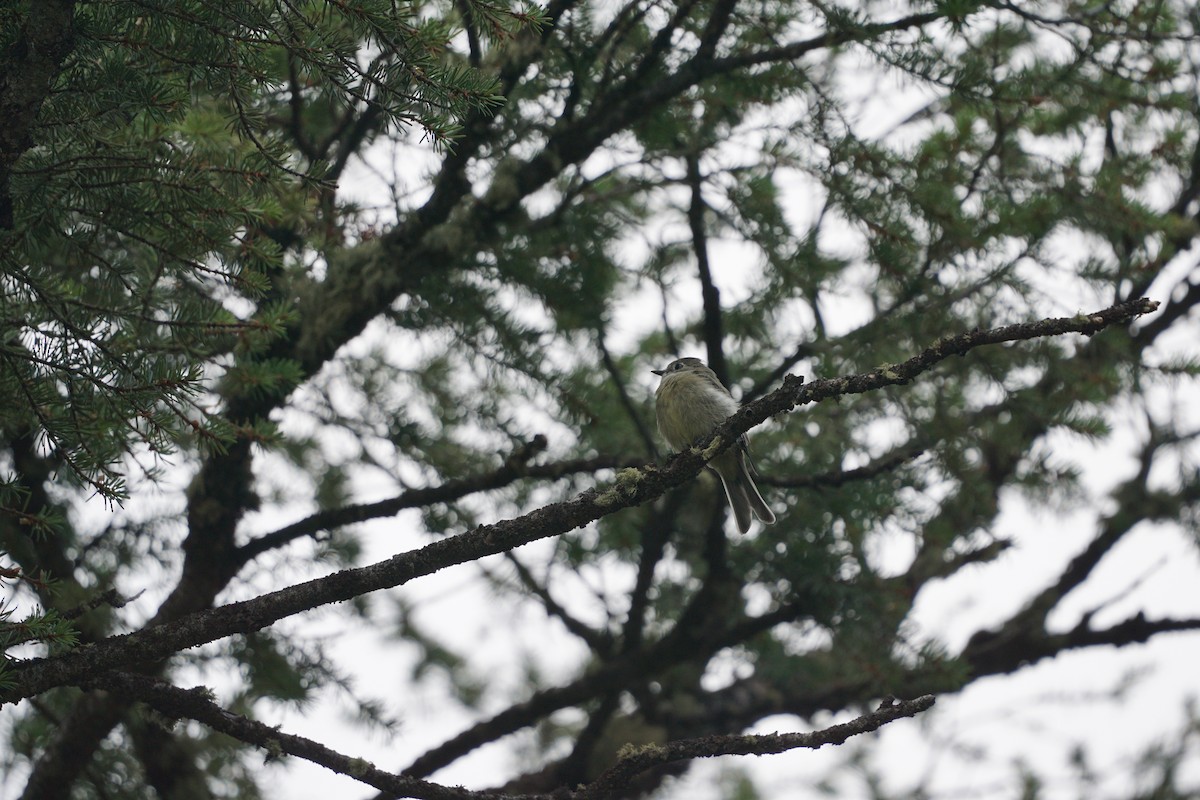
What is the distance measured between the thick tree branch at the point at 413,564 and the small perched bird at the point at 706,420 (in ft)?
6.32

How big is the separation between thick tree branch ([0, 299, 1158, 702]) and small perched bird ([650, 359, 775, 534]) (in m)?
1.93

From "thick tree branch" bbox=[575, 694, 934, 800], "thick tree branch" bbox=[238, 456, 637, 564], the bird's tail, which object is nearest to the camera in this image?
"thick tree branch" bbox=[575, 694, 934, 800]

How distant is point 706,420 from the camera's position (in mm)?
4855

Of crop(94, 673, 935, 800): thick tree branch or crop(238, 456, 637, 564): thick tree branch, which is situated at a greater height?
crop(238, 456, 637, 564): thick tree branch

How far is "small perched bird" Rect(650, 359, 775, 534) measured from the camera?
4719 millimetres

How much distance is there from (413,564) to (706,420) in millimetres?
2390

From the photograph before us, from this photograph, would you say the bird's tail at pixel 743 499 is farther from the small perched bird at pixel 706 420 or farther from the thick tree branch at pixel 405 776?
the thick tree branch at pixel 405 776

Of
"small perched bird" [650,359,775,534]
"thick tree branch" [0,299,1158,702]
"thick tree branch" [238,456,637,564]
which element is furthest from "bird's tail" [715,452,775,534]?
"thick tree branch" [0,299,1158,702]

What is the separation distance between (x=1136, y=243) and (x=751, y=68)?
1.93 m

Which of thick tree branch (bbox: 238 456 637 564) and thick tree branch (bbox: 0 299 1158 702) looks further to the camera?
thick tree branch (bbox: 238 456 637 564)

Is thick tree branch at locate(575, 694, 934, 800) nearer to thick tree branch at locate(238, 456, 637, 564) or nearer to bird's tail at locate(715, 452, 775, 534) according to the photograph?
thick tree branch at locate(238, 456, 637, 564)

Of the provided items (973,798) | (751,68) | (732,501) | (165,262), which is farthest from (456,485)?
(973,798)

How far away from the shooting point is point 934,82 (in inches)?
155

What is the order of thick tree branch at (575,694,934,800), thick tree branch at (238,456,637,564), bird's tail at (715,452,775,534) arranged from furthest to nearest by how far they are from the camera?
1. bird's tail at (715,452,775,534)
2. thick tree branch at (238,456,637,564)
3. thick tree branch at (575,694,934,800)
